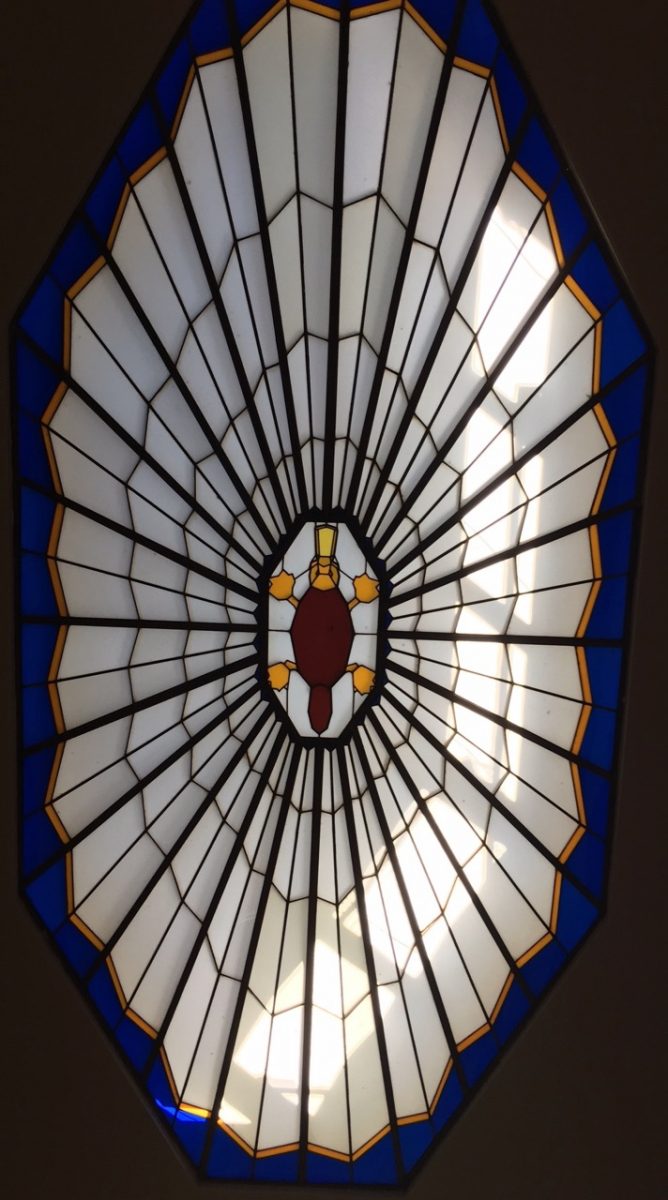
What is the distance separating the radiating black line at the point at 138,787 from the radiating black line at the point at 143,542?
2.38 feet

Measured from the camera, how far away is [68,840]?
7.52 metres

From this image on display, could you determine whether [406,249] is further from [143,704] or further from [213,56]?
[143,704]

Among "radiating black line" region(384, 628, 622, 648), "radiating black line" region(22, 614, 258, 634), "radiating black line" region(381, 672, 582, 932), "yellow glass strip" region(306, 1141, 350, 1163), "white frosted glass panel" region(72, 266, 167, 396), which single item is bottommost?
"yellow glass strip" region(306, 1141, 350, 1163)

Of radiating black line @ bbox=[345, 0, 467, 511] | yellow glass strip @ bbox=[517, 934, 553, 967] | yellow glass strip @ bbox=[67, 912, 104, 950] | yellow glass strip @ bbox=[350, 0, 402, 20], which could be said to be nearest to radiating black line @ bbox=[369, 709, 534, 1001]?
yellow glass strip @ bbox=[517, 934, 553, 967]

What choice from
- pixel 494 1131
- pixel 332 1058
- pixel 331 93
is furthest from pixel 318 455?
pixel 494 1131

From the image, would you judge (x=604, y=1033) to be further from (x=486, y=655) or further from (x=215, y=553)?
(x=215, y=553)

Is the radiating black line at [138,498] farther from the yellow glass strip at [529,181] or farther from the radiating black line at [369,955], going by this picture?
the yellow glass strip at [529,181]

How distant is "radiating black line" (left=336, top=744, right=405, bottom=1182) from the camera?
26.2 ft

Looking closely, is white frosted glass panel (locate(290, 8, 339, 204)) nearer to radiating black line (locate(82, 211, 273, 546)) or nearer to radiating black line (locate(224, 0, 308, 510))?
radiating black line (locate(224, 0, 308, 510))

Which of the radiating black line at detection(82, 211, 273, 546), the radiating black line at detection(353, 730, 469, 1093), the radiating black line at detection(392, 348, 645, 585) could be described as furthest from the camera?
the radiating black line at detection(353, 730, 469, 1093)

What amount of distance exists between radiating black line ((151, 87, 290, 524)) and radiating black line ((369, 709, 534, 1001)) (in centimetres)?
167

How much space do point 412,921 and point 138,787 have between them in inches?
79.2

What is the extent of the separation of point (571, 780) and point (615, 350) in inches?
105

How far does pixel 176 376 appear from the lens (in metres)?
7.12
